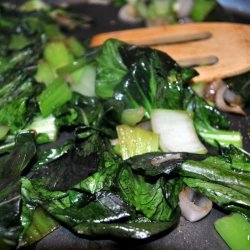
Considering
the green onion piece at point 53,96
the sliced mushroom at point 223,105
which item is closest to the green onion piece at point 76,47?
the green onion piece at point 53,96

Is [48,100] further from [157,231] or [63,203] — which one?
[157,231]

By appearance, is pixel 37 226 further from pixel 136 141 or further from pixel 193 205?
Answer: pixel 193 205

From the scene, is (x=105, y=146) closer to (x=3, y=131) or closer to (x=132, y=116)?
(x=132, y=116)

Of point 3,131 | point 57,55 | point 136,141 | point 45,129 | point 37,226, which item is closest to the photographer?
point 37,226

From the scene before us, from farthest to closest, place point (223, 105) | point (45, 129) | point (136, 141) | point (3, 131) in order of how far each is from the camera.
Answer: point (223, 105) < point (45, 129) < point (3, 131) < point (136, 141)

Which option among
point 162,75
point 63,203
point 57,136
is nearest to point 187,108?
point 162,75

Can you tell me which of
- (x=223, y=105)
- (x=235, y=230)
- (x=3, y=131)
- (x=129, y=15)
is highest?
(x=129, y=15)

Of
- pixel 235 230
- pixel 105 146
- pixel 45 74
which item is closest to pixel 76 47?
pixel 45 74

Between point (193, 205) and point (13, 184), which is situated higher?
point (13, 184)

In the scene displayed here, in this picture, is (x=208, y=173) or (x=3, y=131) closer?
(x=208, y=173)
